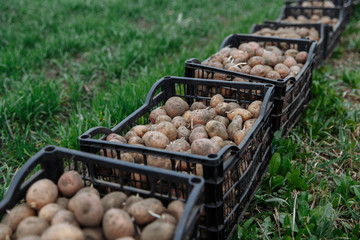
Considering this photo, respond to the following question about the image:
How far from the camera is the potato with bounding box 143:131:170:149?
78.4 inches

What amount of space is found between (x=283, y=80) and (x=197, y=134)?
2.80 ft

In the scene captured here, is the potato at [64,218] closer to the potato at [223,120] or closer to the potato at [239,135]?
the potato at [239,135]

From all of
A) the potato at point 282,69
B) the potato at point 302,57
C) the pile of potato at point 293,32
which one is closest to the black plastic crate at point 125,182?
→ the potato at point 282,69

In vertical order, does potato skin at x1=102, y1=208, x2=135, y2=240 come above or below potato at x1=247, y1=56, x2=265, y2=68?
below

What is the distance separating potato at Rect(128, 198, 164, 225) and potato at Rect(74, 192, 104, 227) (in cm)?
13

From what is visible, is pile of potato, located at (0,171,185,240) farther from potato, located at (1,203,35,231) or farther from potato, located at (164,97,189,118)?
potato, located at (164,97,189,118)

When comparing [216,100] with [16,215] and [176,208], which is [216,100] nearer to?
[176,208]

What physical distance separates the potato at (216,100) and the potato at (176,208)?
1.08m

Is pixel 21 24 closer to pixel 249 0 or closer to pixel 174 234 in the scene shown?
pixel 249 0

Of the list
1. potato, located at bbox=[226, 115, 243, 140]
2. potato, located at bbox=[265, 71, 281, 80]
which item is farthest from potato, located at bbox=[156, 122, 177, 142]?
potato, located at bbox=[265, 71, 281, 80]

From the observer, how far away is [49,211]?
4.93ft

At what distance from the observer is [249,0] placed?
326 inches

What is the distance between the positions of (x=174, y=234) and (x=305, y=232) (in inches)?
39.4

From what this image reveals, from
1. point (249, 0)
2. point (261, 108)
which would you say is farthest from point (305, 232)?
point (249, 0)
